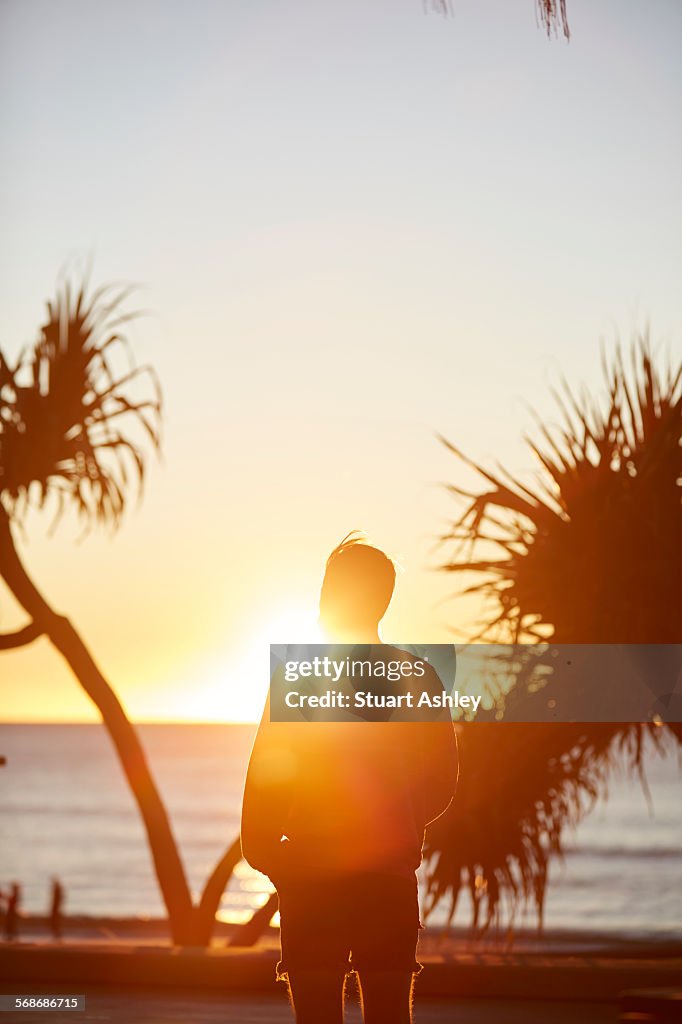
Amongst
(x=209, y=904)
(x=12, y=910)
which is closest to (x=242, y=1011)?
(x=209, y=904)

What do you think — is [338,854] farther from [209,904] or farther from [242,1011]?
[209,904]

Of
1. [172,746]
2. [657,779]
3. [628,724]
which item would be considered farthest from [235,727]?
[628,724]

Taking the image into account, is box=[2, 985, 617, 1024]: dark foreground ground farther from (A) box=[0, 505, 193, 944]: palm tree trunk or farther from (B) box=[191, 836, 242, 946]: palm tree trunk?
(B) box=[191, 836, 242, 946]: palm tree trunk

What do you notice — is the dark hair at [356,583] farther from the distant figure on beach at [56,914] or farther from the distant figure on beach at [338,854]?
the distant figure on beach at [56,914]

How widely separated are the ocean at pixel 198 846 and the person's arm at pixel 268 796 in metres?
9.71

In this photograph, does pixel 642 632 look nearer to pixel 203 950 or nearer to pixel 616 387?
pixel 616 387

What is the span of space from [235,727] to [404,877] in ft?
395

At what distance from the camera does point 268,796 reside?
189 centimetres

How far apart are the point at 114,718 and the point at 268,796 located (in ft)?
12.9

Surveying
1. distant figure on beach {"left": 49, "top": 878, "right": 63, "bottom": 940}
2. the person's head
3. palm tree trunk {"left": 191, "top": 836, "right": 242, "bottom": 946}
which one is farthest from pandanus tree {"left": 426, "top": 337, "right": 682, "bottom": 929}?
distant figure on beach {"left": 49, "top": 878, "right": 63, "bottom": 940}

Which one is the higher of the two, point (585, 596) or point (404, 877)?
point (585, 596)

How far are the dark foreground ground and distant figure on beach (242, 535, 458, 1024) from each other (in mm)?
1975

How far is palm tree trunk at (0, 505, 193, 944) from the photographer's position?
5.53m

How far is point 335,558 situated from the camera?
6.63 feet
